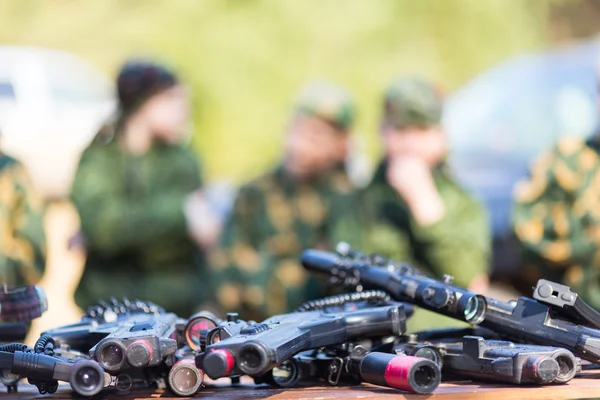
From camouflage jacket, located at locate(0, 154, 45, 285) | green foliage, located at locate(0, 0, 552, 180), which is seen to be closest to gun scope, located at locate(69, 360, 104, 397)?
camouflage jacket, located at locate(0, 154, 45, 285)

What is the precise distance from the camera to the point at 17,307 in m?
2.57

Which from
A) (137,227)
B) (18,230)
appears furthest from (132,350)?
(137,227)

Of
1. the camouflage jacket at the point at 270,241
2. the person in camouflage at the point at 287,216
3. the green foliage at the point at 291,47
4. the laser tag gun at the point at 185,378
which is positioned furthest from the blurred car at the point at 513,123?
the laser tag gun at the point at 185,378

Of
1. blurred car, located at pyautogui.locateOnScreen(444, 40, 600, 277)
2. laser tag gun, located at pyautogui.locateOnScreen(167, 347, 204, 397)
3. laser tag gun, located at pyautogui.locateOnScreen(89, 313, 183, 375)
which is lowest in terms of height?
laser tag gun, located at pyautogui.locateOnScreen(167, 347, 204, 397)

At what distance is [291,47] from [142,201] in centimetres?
461

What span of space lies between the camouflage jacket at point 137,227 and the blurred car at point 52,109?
2.09m

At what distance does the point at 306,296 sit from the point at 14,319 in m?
2.42

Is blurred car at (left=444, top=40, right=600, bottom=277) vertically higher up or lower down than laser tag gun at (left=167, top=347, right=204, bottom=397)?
higher up

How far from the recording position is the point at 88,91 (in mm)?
8094

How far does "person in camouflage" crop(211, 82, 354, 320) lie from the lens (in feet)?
16.6

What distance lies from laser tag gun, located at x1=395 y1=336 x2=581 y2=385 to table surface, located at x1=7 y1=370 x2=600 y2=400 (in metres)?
0.02

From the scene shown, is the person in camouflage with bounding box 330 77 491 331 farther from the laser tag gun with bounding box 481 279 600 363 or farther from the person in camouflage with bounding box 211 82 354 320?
the laser tag gun with bounding box 481 279 600 363

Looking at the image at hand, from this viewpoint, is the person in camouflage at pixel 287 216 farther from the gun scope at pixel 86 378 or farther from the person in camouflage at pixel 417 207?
the gun scope at pixel 86 378

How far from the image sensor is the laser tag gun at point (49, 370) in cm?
217
